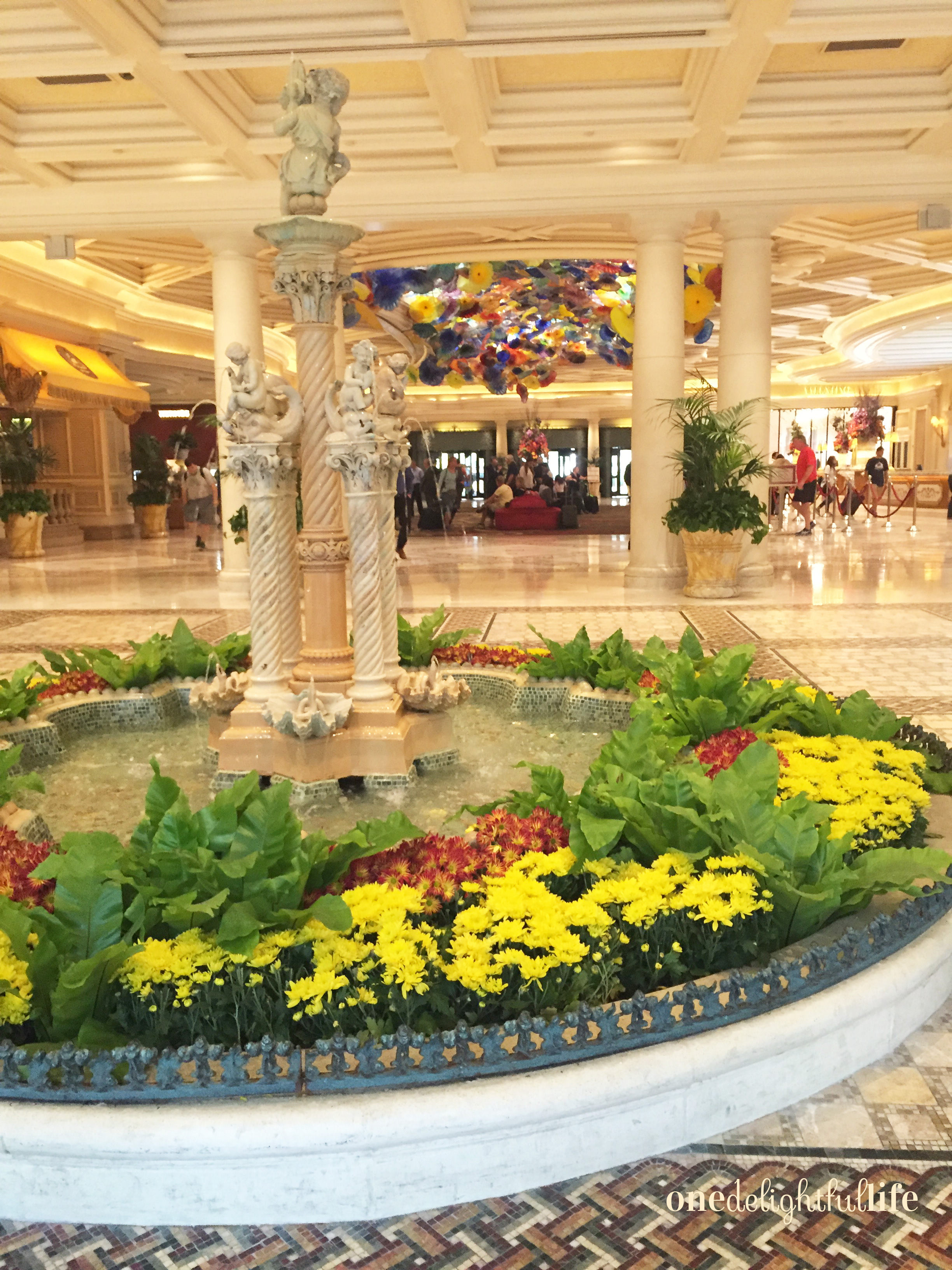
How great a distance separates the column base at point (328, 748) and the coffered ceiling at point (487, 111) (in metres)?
4.57

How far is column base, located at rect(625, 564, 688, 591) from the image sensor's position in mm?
10578

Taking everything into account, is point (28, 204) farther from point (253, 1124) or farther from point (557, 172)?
point (253, 1124)

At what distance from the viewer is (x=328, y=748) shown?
420cm

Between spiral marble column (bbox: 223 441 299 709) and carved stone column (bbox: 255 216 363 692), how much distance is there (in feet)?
0.27

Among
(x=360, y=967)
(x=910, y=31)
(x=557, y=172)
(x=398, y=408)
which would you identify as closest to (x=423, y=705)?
(x=398, y=408)

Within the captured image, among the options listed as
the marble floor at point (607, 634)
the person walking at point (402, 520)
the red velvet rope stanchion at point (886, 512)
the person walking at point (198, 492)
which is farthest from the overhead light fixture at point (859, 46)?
the person walking at point (198, 492)

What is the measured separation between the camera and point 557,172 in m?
9.69

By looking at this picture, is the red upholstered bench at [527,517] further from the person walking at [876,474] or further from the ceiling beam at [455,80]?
the ceiling beam at [455,80]

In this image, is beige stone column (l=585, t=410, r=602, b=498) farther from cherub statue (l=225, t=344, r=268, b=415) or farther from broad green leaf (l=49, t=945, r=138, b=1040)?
broad green leaf (l=49, t=945, r=138, b=1040)

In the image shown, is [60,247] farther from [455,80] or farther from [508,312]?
[508,312]

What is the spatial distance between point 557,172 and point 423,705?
22.7ft

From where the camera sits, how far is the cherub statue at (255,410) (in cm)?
402

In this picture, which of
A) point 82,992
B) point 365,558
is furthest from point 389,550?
point 82,992

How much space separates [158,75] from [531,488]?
54.6ft
